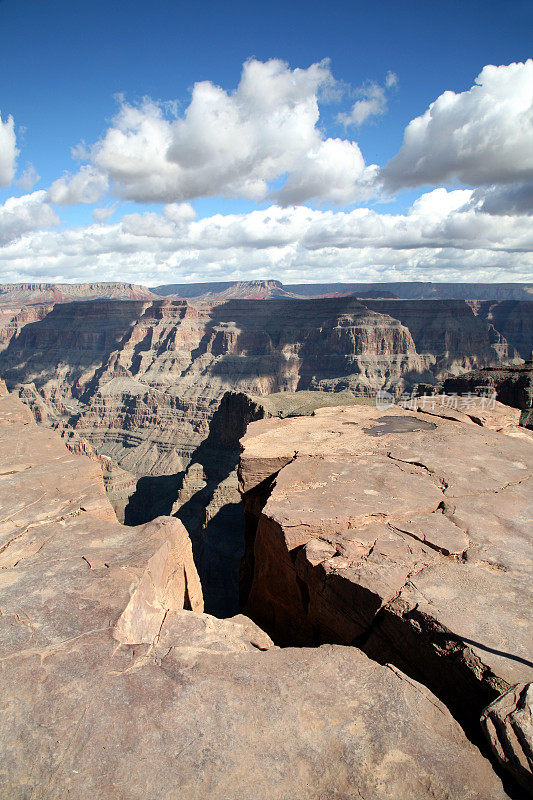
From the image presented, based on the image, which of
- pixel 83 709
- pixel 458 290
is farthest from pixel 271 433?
pixel 458 290

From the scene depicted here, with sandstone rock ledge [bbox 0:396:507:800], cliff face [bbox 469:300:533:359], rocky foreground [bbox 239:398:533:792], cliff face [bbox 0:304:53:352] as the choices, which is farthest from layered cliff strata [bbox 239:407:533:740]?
cliff face [bbox 0:304:53:352]

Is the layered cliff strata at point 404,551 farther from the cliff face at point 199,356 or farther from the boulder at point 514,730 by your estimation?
the cliff face at point 199,356

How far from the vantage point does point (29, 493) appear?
6770 millimetres

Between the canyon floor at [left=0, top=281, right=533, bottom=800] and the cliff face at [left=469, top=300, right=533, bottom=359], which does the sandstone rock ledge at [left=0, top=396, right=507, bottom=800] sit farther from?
the cliff face at [left=469, top=300, right=533, bottom=359]

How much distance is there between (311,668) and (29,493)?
529cm

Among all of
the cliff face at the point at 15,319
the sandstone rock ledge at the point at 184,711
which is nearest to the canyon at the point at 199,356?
the cliff face at the point at 15,319

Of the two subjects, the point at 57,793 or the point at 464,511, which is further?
the point at 464,511

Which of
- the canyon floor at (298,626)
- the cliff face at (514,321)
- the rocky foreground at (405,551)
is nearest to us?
the canyon floor at (298,626)

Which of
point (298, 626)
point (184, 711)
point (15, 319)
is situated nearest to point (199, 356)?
point (15, 319)

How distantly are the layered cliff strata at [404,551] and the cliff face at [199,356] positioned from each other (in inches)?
2070

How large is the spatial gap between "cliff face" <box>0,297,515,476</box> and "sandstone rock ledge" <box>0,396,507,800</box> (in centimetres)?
5480

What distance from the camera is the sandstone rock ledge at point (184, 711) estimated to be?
7.91 ft

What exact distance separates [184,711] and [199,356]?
94.8m

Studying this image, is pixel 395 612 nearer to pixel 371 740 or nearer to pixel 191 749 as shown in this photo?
pixel 371 740
